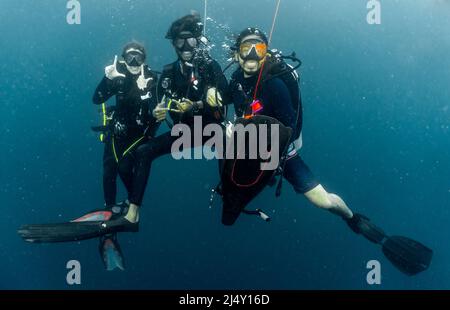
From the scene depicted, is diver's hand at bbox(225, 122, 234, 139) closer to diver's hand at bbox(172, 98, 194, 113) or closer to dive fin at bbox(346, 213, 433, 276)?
diver's hand at bbox(172, 98, 194, 113)

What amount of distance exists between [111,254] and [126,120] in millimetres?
1990

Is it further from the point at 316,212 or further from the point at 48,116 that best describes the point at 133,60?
the point at 48,116

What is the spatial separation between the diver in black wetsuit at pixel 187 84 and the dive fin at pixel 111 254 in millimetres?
901

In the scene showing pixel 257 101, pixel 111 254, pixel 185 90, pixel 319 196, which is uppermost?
pixel 185 90

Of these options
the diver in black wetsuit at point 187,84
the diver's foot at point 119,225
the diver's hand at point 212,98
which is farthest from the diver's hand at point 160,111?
the diver's foot at point 119,225

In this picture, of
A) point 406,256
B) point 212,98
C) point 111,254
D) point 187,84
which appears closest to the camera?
point 212,98

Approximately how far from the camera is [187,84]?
4359mm

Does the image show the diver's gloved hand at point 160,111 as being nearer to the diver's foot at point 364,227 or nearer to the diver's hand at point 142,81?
the diver's hand at point 142,81

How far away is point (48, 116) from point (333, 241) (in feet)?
55.1

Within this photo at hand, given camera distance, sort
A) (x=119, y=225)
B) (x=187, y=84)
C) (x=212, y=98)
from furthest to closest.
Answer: (x=119, y=225), (x=187, y=84), (x=212, y=98)

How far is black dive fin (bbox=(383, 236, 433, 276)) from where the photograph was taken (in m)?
5.39

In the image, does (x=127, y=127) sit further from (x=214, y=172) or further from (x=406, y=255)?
(x=214, y=172)

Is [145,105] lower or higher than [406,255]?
higher

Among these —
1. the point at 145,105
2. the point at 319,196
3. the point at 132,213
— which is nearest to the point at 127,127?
the point at 145,105
